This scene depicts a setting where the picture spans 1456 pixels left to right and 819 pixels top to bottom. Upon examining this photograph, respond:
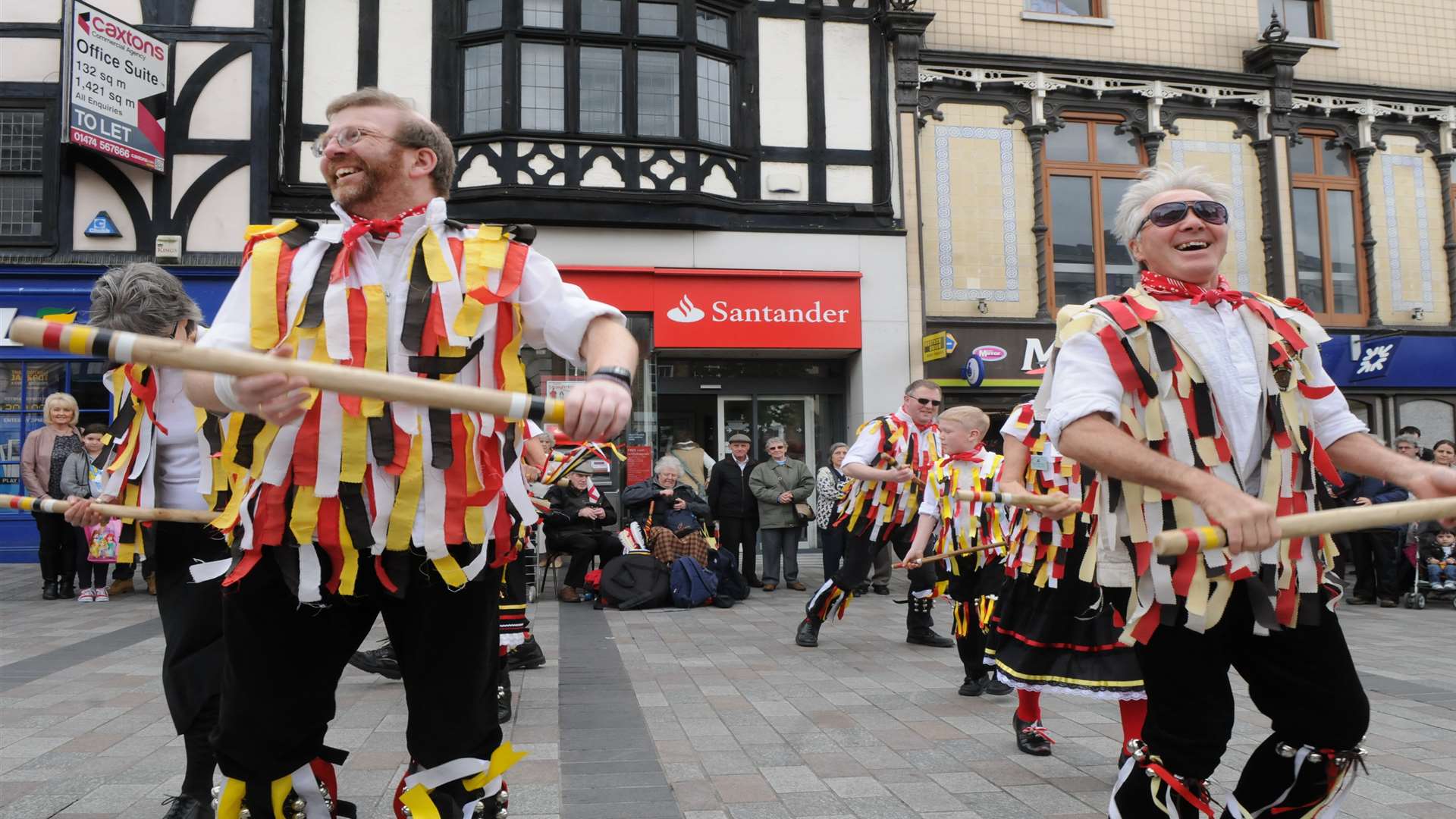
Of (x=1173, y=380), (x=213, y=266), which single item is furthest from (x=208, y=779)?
(x=213, y=266)

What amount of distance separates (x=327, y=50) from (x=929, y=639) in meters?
10.9

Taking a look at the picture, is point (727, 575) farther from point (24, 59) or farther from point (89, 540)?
point (24, 59)

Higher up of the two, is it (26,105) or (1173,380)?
(26,105)

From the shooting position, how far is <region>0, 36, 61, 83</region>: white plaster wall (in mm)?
12891

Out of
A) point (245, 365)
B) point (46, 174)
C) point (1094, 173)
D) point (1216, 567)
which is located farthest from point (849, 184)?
point (245, 365)

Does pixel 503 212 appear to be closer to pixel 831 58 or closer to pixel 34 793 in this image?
pixel 831 58

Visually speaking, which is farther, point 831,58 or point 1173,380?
point 831,58

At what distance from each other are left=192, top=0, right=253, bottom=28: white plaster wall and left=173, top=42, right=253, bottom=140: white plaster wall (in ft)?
0.96

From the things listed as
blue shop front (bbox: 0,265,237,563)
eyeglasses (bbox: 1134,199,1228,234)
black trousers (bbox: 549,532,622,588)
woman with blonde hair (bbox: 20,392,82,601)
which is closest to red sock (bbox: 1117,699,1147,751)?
eyeglasses (bbox: 1134,199,1228,234)

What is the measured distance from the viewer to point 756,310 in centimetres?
1377

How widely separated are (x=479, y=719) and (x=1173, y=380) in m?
1.77

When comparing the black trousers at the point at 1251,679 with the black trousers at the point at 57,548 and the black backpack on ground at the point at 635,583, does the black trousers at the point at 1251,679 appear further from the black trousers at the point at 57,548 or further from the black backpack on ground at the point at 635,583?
the black trousers at the point at 57,548

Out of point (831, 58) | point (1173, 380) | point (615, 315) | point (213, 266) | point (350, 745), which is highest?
point (831, 58)

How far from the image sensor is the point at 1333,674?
2.31m
